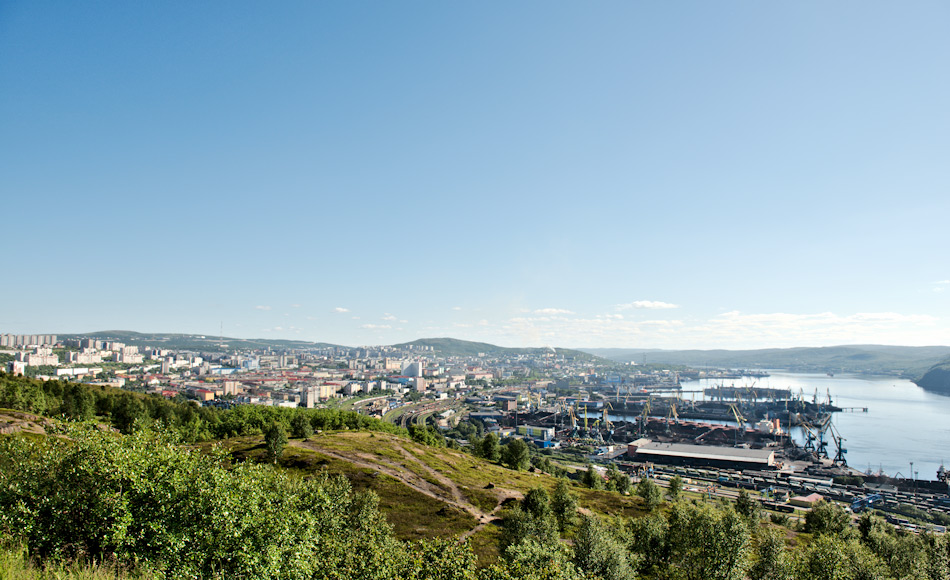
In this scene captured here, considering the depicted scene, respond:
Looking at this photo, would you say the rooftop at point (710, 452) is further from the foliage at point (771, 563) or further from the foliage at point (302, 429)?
the foliage at point (771, 563)

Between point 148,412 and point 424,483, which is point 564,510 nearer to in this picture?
point 424,483

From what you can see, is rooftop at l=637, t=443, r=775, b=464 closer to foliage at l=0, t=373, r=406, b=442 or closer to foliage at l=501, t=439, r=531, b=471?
foliage at l=501, t=439, r=531, b=471

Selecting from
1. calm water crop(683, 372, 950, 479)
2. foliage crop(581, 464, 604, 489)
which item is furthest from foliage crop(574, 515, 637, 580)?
calm water crop(683, 372, 950, 479)

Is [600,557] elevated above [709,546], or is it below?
above

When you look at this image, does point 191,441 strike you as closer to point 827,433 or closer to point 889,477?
point 889,477

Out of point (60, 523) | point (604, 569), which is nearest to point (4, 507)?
point (60, 523)

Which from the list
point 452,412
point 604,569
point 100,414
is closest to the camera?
point 604,569

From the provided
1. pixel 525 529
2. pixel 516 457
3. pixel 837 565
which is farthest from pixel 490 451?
pixel 837 565

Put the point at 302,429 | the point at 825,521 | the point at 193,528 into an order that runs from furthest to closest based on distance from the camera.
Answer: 1. the point at 302,429
2. the point at 825,521
3. the point at 193,528

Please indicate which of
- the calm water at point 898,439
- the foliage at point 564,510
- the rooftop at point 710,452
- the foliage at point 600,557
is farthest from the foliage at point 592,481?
the calm water at point 898,439
